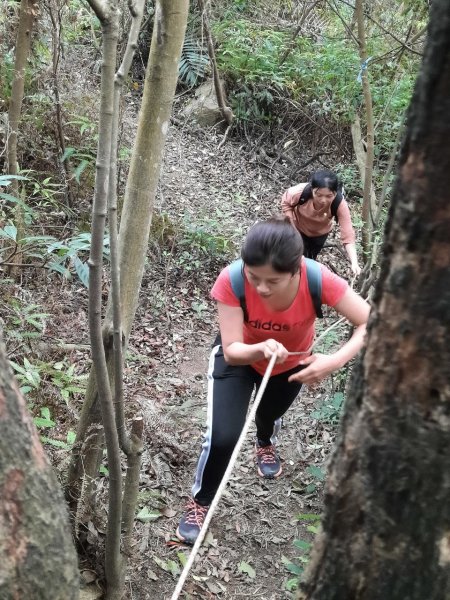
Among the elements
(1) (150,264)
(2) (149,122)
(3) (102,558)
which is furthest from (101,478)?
(1) (150,264)

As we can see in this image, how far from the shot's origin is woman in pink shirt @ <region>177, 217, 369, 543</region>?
7.87ft

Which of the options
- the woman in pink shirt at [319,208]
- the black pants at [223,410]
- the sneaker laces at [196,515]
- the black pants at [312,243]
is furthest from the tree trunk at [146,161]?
the black pants at [312,243]

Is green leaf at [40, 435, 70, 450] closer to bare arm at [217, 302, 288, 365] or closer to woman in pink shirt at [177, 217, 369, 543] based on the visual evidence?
woman in pink shirt at [177, 217, 369, 543]

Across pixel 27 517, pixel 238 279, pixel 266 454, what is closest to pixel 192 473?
pixel 266 454

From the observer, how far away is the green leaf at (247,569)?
3193 mm

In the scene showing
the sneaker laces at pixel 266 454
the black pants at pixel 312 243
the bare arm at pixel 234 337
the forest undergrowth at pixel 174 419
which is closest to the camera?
the bare arm at pixel 234 337

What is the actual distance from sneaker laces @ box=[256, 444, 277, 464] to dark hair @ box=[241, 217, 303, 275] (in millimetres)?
1873

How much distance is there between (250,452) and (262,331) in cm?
163

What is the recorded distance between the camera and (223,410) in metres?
2.83

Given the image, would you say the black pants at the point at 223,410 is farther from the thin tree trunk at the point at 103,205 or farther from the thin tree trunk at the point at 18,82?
the thin tree trunk at the point at 18,82

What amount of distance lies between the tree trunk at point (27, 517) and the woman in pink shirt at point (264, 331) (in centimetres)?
140

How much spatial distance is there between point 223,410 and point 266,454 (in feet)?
4.03

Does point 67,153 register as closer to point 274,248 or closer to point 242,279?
point 242,279

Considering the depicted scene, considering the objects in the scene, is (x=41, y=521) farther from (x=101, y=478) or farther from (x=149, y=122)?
(x=101, y=478)
